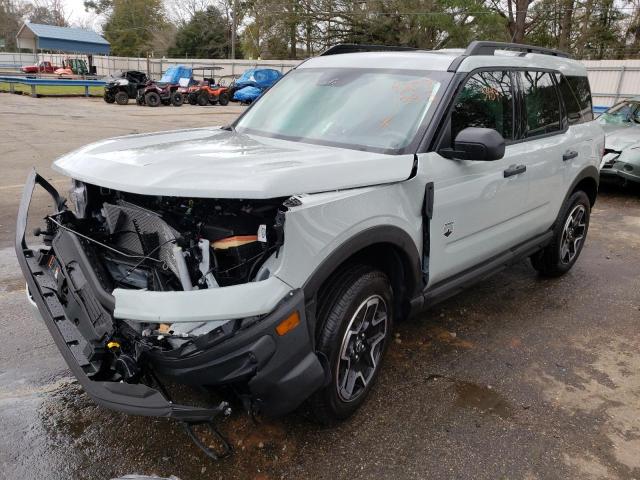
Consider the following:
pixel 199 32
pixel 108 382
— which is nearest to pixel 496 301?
pixel 108 382

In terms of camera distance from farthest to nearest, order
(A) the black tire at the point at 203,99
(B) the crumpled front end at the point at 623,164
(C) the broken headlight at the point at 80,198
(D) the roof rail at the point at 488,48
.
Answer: (A) the black tire at the point at 203,99, (B) the crumpled front end at the point at 623,164, (D) the roof rail at the point at 488,48, (C) the broken headlight at the point at 80,198

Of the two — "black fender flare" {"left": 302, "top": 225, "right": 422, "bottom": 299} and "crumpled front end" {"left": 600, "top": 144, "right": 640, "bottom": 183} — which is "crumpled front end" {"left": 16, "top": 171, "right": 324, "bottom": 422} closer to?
"black fender flare" {"left": 302, "top": 225, "right": 422, "bottom": 299}

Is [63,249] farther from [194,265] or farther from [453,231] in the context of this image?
[453,231]

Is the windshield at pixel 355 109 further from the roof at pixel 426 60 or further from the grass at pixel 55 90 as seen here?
the grass at pixel 55 90

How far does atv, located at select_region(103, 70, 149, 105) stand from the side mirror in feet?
80.8

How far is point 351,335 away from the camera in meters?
2.77

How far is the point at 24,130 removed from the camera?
46.8ft

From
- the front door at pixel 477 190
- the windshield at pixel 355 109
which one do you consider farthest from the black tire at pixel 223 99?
the front door at pixel 477 190

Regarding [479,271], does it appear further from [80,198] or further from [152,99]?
[152,99]

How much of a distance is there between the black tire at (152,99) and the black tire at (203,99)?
8.35 feet

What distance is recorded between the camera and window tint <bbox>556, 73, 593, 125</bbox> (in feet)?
15.1

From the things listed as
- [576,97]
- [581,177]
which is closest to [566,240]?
[581,177]

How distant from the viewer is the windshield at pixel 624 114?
9766 mm

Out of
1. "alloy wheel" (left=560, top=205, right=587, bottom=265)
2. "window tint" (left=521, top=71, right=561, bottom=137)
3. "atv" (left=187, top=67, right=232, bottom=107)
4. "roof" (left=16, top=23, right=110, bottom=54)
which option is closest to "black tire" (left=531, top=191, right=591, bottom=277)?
"alloy wheel" (left=560, top=205, right=587, bottom=265)
